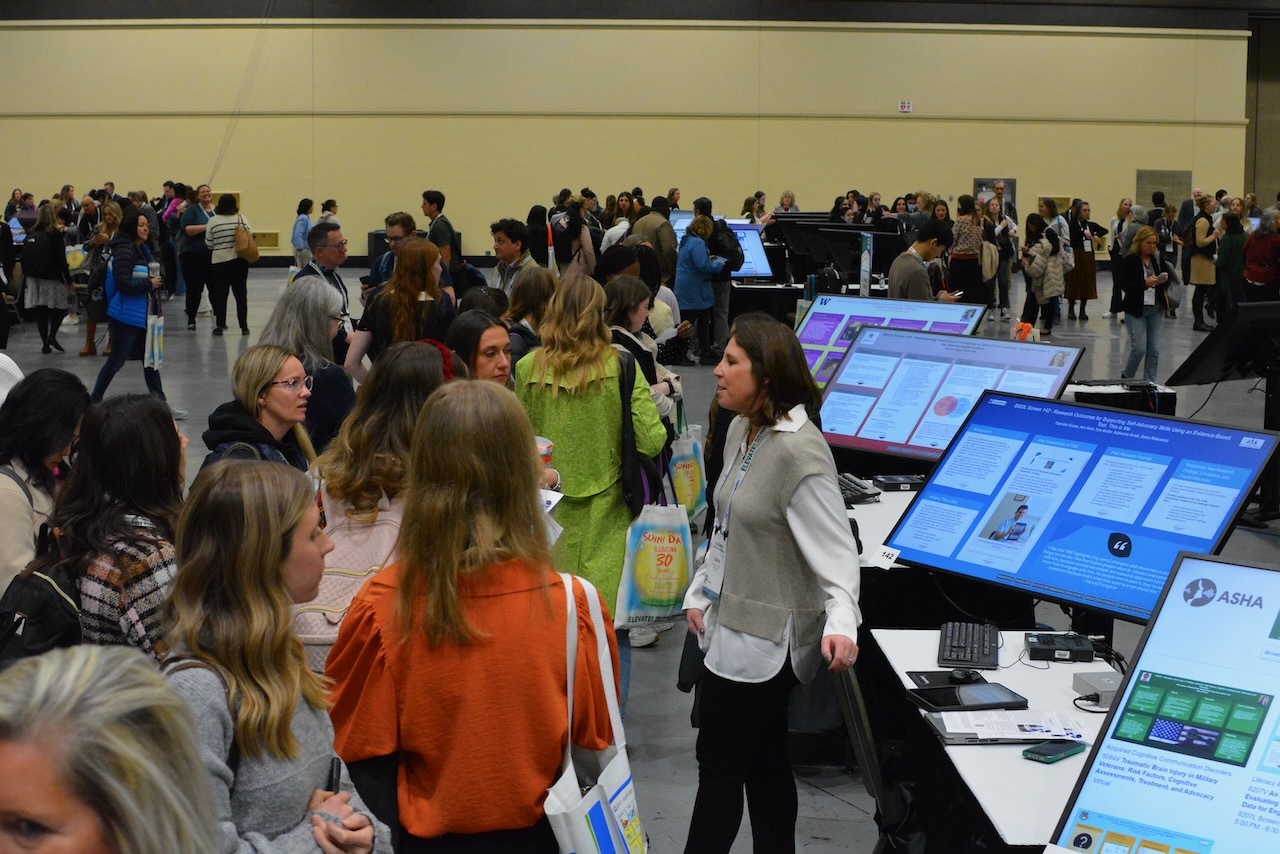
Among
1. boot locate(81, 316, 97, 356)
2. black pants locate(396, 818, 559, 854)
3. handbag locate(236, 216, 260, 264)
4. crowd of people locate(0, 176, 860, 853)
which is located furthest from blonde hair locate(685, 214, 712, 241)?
black pants locate(396, 818, 559, 854)

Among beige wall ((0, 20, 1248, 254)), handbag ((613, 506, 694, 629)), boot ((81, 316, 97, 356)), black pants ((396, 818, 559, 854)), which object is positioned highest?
beige wall ((0, 20, 1248, 254))

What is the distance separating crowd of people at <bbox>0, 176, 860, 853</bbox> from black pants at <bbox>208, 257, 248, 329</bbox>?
1149 centimetres

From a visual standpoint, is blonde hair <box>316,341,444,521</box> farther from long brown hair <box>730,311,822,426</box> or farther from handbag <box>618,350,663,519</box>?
handbag <box>618,350,663,519</box>

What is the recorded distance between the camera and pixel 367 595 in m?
2.41

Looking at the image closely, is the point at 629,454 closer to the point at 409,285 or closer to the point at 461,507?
the point at 409,285

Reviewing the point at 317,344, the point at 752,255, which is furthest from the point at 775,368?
the point at 752,255

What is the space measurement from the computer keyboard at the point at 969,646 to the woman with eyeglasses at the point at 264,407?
1947 millimetres

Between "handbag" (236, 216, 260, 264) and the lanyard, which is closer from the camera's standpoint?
the lanyard

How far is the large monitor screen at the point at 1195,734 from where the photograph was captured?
93.8 inches

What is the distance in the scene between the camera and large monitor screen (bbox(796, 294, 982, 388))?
284 inches

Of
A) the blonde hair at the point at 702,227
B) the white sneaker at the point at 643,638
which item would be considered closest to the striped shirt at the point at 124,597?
the white sneaker at the point at 643,638

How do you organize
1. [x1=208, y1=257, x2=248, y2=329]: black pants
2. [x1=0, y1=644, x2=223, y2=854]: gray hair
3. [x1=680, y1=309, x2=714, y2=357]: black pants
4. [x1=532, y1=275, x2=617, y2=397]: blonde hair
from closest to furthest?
[x1=0, y1=644, x2=223, y2=854]: gray hair → [x1=532, y1=275, x2=617, y2=397]: blonde hair → [x1=680, y1=309, x2=714, y2=357]: black pants → [x1=208, y1=257, x2=248, y2=329]: black pants

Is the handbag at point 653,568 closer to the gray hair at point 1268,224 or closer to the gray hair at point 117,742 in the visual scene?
the gray hair at point 117,742

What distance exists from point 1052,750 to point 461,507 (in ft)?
4.93
